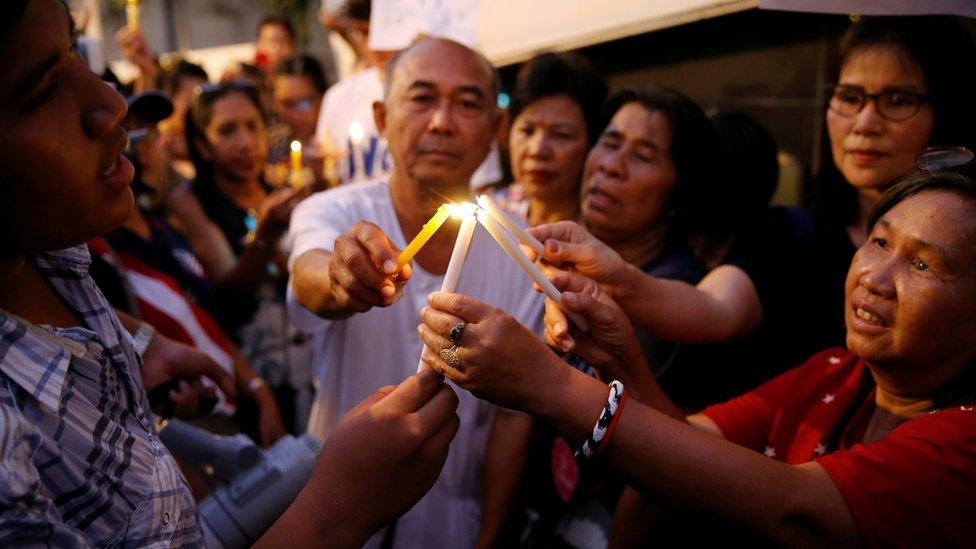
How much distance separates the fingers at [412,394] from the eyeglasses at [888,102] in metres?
1.75

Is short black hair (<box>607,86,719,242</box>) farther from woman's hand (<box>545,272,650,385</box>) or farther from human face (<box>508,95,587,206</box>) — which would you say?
woman's hand (<box>545,272,650,385</box>)

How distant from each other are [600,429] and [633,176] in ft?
4.70

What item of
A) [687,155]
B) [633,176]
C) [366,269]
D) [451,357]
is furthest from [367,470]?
[687,155]

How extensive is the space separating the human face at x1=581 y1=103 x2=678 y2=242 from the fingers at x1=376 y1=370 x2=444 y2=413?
1.45 m

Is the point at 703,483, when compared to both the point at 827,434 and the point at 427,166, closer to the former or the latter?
the point at 827,434


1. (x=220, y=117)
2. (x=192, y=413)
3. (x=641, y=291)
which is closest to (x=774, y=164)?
(x=641, y=291)

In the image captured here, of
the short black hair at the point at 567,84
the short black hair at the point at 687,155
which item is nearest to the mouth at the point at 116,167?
the short black hair at the point at 687,155

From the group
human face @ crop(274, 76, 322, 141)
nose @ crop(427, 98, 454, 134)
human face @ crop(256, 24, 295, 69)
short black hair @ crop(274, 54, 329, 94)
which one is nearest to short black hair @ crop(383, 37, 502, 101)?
nose @ crop(427, 98, 454, 134)

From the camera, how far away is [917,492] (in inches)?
53.0

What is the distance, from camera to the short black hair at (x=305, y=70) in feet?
18.3

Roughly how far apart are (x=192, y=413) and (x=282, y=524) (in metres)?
0.95

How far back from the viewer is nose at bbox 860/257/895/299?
1.53 meters

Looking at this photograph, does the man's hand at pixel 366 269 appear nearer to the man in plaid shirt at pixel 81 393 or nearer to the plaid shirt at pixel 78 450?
the man in plaid shirt at pixel 81 393

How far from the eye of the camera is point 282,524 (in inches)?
50.9
